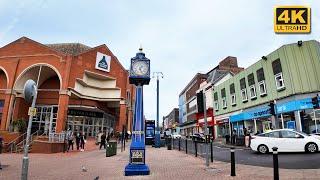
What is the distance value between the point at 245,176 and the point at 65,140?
20069 mm

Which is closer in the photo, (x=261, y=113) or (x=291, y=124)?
(x=291, y=124)

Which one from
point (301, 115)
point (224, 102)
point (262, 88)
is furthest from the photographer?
point (224, 102)

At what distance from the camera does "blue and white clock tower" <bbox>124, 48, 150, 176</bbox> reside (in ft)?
34.9

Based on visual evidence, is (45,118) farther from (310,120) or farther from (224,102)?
(310,120)

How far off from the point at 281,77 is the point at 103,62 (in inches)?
992

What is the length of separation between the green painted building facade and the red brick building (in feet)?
61.2

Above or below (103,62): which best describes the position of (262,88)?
below

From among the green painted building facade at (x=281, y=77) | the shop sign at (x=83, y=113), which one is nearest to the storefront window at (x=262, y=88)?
the green painted building facade at (x=281, y=77)

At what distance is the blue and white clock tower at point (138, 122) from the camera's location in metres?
10.6

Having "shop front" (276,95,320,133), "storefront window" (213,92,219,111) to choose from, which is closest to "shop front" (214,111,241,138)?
"storefront window" (213,92,219,111)

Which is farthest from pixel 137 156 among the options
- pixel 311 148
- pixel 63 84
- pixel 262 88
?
pixel 63 84

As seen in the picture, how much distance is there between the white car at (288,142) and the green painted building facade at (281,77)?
853cm

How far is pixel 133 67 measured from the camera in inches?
474

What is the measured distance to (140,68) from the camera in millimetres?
12039
